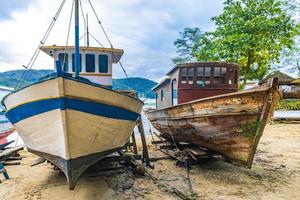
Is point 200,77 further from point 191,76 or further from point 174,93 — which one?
point 174,93

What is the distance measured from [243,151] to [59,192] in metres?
3.94

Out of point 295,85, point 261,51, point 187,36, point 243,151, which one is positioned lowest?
point 243,151

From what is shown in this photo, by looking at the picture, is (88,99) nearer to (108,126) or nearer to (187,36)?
(108,126)

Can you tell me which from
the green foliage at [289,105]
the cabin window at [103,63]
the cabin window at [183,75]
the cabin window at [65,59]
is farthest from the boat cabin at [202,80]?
the green foliage at [289,105]

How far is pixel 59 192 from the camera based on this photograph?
4.81 metres

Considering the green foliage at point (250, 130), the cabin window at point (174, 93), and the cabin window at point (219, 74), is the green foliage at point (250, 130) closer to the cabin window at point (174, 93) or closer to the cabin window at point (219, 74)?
the cabin window at point (219, 74)

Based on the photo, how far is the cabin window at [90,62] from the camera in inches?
277

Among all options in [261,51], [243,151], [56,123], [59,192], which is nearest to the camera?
[56,123]

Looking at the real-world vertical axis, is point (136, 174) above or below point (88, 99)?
below

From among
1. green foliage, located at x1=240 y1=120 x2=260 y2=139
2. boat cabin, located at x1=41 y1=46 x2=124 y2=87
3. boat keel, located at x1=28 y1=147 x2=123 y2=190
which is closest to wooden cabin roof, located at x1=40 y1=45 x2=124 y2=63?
boat cabin, located at x1=41 y1=46 x2=124 y2=87

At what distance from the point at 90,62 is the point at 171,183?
406 centimetres

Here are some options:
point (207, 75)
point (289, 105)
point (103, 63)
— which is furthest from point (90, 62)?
point (289, 105)

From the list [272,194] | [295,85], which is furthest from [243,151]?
[295,85]

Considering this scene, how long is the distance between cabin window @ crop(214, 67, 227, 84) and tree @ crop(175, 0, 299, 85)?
284 inches
